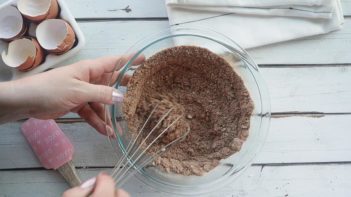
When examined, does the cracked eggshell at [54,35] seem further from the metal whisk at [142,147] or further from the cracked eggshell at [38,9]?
the metal whisk at [142,147]

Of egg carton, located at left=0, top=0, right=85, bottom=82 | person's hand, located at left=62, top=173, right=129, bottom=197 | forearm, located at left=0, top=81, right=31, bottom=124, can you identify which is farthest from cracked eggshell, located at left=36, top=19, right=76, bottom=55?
person's hand, located at left=62, top=173, right=129, bottom=197

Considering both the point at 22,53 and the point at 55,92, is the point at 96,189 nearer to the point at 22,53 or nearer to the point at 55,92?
the point at 55,92

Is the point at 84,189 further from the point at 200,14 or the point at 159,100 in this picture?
the point at 200,14

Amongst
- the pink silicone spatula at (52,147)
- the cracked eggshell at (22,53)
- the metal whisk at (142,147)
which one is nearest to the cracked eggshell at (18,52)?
the cracked eggshell at (22,53)

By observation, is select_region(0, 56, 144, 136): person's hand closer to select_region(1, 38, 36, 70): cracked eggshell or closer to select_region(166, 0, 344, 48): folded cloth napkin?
select_region(1, 38, 36, 70): cracked eggshell

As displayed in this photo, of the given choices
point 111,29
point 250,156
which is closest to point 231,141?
point 250,156

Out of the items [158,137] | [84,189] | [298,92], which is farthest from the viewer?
[298,92]
